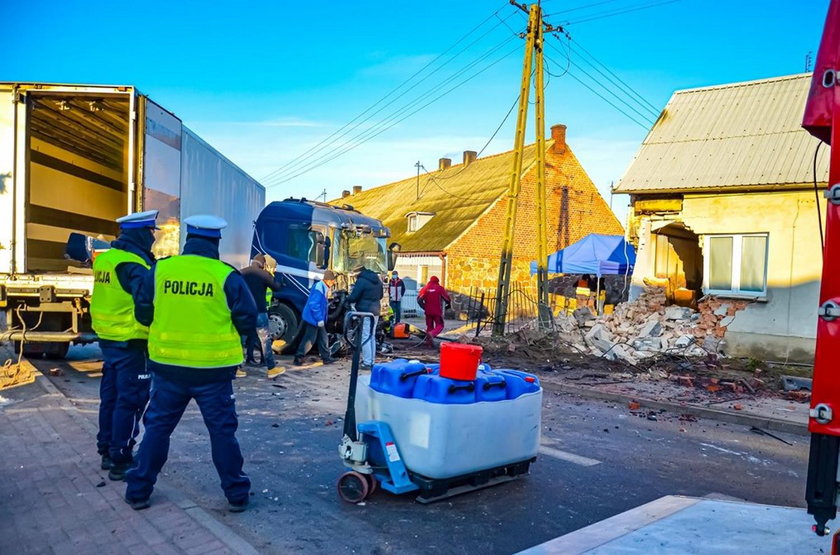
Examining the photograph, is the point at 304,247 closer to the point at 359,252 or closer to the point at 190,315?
the point at 359,252

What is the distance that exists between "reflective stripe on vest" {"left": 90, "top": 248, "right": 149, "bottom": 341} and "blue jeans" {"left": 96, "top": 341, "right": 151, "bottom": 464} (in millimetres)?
106

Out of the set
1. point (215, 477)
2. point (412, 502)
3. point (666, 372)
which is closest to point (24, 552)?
point (215, 477)

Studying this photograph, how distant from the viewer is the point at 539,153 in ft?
54.9

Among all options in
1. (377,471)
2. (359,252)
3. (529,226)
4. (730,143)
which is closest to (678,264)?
(730,143)

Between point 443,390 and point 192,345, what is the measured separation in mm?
1703

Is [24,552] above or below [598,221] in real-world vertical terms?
below

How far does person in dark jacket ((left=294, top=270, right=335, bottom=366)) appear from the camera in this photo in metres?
11.4

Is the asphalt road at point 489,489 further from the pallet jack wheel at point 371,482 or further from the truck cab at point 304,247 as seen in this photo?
the truck cab at point 304,247

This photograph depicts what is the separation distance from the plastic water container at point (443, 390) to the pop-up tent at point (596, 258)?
522 inches

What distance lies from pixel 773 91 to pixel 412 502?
12376mm

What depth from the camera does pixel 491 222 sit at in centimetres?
2825

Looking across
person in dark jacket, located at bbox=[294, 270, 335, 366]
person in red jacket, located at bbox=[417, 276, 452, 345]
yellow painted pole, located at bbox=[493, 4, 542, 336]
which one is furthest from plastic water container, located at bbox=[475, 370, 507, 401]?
yellow painted pole, located at bbox=[493, 4, 542, 336]

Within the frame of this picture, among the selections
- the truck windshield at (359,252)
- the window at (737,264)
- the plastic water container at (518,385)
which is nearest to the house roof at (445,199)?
the truck windshield at (359,252)

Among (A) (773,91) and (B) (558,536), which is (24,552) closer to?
(B) (558,536)
